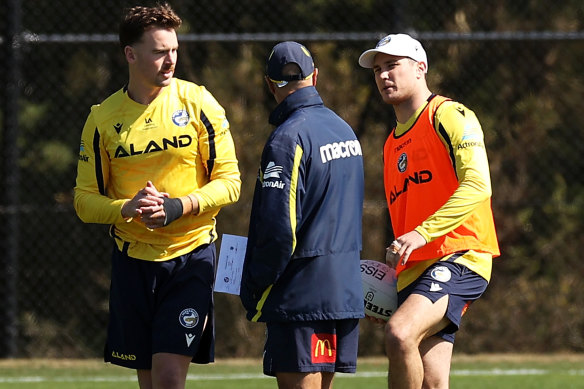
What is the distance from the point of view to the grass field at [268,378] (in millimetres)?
7844

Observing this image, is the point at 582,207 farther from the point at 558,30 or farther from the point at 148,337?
the point at 148,337

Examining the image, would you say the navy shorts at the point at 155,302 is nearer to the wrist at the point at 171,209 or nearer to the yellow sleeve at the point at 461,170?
the wrist at the point at 171,209

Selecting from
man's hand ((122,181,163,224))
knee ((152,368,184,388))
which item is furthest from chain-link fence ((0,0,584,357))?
knee ((152,368,184,388))

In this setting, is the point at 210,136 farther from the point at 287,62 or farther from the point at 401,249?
the point at 401,249

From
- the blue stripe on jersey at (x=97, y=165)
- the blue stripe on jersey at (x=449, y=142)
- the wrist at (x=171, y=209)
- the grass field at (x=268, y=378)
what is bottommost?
the grass field at (x=268, y=378)

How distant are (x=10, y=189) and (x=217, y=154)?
4.76 m

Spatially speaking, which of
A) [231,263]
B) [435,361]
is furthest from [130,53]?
[435,361]

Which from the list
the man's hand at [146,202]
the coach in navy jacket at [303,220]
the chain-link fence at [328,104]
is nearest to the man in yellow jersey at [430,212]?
the coach in navy jacket at [303,220]

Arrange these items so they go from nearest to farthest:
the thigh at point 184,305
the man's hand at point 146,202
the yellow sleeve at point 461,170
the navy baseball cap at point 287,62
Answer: the navy baseball cap at point 287,62 < the man's hand at point 146,202 < the thigh at point 184,305 < the yellow sleeve at point 461,170

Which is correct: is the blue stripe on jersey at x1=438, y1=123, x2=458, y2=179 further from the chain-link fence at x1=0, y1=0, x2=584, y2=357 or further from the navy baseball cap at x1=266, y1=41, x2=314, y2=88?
the chain-link fence at x1=0, y1=0, x2=584, y2=357

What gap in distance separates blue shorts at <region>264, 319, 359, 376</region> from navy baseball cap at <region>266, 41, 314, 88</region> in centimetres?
105

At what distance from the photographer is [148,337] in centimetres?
491

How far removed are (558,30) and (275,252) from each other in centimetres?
687

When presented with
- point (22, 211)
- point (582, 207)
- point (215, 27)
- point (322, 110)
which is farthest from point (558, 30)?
point (322, 110)
